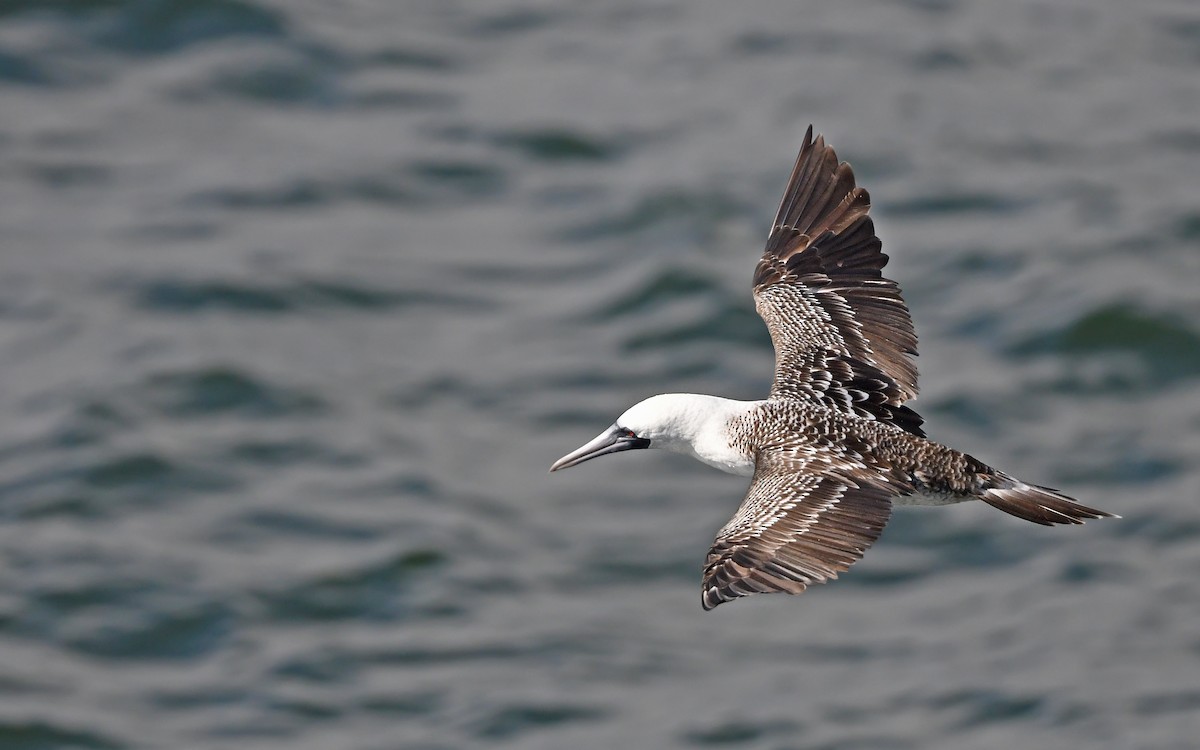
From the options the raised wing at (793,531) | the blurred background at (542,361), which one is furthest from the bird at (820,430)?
the blurred background at (542,361)

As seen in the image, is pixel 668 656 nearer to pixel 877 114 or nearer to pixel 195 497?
pixel 195 497

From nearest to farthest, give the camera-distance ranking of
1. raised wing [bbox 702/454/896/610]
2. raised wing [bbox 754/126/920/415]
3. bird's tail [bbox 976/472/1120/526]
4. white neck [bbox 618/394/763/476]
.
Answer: raised wing [bbox 702/454/896/610] < bird's tail [bbox 976/472/1120/526] < white neck [bbox 618/394/763/476] < raised wing [bbox 754/126/920/415]

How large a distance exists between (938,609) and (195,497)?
989 cm

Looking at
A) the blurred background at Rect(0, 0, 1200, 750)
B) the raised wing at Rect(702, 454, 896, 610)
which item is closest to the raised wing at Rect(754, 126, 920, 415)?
the raised wing at Rect(702, 454, 896, 610)

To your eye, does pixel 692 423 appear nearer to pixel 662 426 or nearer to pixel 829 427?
pixel 662 426

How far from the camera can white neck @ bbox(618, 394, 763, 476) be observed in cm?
1264

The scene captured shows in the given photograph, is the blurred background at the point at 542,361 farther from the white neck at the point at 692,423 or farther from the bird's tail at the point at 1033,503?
the bird's tail at the point at 1033,503

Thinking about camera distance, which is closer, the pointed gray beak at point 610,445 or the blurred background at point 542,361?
the pointed gray beak at point 610,445

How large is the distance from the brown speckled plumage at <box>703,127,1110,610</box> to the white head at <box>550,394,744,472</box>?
233mm

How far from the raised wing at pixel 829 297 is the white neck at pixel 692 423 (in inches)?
21.5

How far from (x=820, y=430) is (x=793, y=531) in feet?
4.14

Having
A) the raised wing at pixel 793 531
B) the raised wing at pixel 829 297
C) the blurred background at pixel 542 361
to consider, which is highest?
the blurred background at pixel 542 361

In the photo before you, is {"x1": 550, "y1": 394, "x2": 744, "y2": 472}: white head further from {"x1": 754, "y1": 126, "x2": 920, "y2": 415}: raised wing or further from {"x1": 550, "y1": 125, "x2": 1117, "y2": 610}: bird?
{"x1": 754, "y1": 126, "x2": 920, "y2": 415}: raised wing

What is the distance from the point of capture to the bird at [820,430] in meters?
11.1
